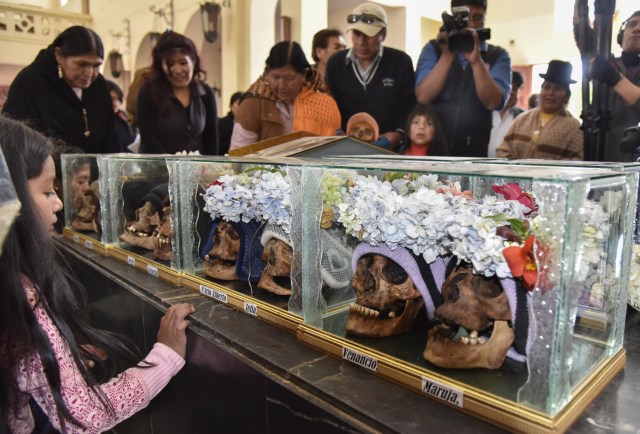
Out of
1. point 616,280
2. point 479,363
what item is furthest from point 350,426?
point 616,280

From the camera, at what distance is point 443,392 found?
2.91ft

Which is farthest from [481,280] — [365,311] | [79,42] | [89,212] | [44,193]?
[79,42]

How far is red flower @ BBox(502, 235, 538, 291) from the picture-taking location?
82cm

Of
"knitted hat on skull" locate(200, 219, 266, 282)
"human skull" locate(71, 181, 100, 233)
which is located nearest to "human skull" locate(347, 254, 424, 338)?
"knitted hat on skull" locate(200, 219, 266, 282)

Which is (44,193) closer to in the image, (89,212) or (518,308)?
(518,308)

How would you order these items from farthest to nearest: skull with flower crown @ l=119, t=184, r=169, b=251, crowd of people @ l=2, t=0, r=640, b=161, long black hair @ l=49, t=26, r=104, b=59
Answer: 1. long black hair @ l=49, t=26, r=104, b=59
2. crowd of people @ l=2, t=0, r=640, b=161
3. skull with flower crown @ l=119, t=184, r=169, b=251

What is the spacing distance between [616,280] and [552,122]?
5.45ft

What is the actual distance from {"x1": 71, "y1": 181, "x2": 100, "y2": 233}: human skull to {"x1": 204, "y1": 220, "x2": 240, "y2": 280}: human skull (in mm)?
995

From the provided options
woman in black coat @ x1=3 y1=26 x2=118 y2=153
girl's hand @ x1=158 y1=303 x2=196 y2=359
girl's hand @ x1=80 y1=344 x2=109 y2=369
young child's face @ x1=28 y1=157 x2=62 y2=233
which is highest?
woman in black coat @ x1=3 y1=26 x2=118 y2=153

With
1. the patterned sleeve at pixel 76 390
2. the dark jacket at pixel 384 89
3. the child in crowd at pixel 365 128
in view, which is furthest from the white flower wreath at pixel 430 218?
the dark jacket at pixel 384 89

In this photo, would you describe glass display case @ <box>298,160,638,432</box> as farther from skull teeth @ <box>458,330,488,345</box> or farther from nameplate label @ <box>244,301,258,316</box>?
nameplate label @ <box>244,301,258,316</box>

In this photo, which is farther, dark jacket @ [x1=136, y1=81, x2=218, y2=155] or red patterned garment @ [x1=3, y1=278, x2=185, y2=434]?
dark jacket @ [x1=136, y1=81, x2=218, y2=155]

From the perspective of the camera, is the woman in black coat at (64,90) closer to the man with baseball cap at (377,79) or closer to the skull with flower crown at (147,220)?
the skull with flower crown at (147,220)

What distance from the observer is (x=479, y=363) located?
921mm
